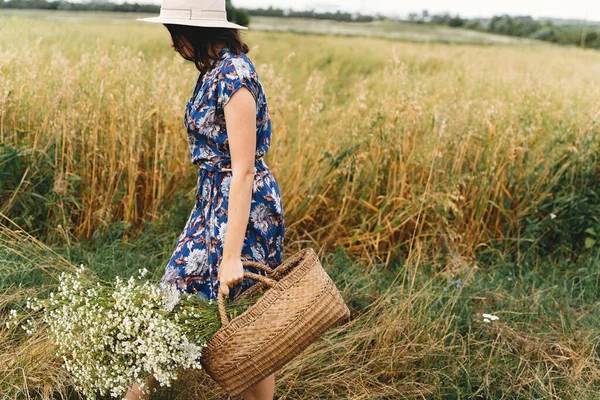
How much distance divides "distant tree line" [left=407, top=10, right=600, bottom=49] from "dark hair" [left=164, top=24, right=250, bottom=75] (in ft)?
31.5

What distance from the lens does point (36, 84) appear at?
13.5ft

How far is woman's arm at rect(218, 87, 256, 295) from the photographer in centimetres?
201

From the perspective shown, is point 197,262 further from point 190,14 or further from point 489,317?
point 489,317

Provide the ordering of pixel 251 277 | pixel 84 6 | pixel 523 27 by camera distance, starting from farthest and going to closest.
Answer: pixel 523 27, pixel 84 6, pixel 251 277

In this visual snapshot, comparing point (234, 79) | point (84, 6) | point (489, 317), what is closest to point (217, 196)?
point (234, 79)

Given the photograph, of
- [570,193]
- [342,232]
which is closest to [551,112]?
[570,193]

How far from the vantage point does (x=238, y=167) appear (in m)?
2.01

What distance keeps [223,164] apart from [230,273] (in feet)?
1.22

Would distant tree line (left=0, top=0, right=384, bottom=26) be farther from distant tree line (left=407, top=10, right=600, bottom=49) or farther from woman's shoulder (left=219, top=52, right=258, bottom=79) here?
woman's shoulder (left=219, top=52, right=258, bottom=79)

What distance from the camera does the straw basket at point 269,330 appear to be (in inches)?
79.4

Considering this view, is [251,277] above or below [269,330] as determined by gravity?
above

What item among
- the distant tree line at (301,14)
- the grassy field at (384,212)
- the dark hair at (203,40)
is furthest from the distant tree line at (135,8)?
the dark hair at (203,40)

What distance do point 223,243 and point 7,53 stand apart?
2.74 meters

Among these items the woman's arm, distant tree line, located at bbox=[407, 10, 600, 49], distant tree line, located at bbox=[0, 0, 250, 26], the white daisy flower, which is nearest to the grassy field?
the white daisy flower
